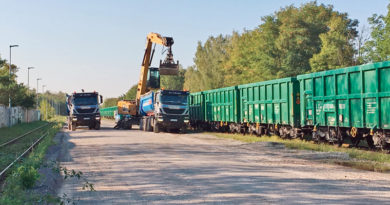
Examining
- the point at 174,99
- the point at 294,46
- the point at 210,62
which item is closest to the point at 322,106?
the point at 174,99

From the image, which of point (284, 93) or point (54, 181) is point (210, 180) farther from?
point (284, 93)

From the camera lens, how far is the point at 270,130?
25.8 metres

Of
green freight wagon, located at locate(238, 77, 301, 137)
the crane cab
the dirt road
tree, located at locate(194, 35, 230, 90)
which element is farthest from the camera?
tree, located at locate(194, 35, 230, 90)

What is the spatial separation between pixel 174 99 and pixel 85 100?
8.66 m

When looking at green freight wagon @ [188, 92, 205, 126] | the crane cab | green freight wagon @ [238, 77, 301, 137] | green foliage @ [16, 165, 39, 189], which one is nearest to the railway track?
green foliage @ [16, 165, 39, 189]

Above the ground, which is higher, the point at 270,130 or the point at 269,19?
the point at 269,19

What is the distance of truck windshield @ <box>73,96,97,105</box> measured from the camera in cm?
→ 3647

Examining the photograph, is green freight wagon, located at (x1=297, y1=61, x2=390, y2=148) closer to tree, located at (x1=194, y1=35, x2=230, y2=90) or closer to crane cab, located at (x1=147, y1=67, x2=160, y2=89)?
crane cab, located at (x1=147, y1=67, x2=160, y2=89)

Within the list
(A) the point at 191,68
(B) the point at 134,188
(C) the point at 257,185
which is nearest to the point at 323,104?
(C) the point at 257,185

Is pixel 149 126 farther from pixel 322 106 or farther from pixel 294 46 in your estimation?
pixel 294 46

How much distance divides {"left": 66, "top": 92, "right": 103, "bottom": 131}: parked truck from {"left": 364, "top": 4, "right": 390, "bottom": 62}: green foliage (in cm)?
2284

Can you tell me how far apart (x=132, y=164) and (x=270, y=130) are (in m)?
13.8

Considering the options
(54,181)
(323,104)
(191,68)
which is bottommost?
(54,181)

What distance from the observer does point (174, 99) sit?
106 feet
